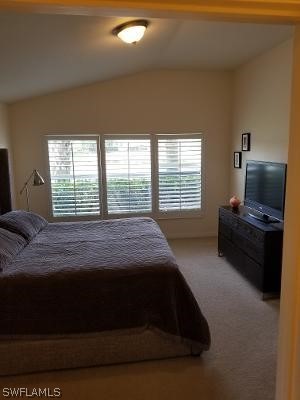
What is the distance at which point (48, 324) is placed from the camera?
2150mm

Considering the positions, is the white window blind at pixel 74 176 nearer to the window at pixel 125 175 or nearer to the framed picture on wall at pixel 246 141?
the window at pixel 125 175

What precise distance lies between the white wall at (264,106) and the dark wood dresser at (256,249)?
0.88 metres

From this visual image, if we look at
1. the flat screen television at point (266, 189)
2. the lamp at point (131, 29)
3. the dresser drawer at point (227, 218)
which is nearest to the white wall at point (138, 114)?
the dresser drawer at point (227, 218)

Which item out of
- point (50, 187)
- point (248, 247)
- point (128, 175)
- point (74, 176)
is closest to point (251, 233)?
point (248, 247)

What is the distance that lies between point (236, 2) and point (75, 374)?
237cm

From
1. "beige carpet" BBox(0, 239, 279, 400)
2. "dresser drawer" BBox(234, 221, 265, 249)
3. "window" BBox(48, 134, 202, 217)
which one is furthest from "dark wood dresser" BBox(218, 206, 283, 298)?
"window" BBox(48, 134, 202, 217)

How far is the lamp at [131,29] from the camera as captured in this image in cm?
256

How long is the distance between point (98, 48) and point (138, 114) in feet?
6.29

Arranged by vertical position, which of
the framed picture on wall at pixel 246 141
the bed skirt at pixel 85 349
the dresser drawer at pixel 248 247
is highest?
the framed picture on wall at pixel 246 141

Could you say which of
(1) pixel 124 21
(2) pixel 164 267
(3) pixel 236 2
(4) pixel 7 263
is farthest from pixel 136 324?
(1) pixel 124 21

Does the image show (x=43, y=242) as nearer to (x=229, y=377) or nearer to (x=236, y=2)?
(x=229, y=377)

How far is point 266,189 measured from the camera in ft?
11.8

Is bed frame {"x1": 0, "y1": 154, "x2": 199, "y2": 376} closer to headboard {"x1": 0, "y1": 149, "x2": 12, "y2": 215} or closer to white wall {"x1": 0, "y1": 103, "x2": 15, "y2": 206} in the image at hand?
headboard {"x1": 0, "y1": 149, "x2": 12, "y2": 215}

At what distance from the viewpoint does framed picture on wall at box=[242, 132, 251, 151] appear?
450cm
